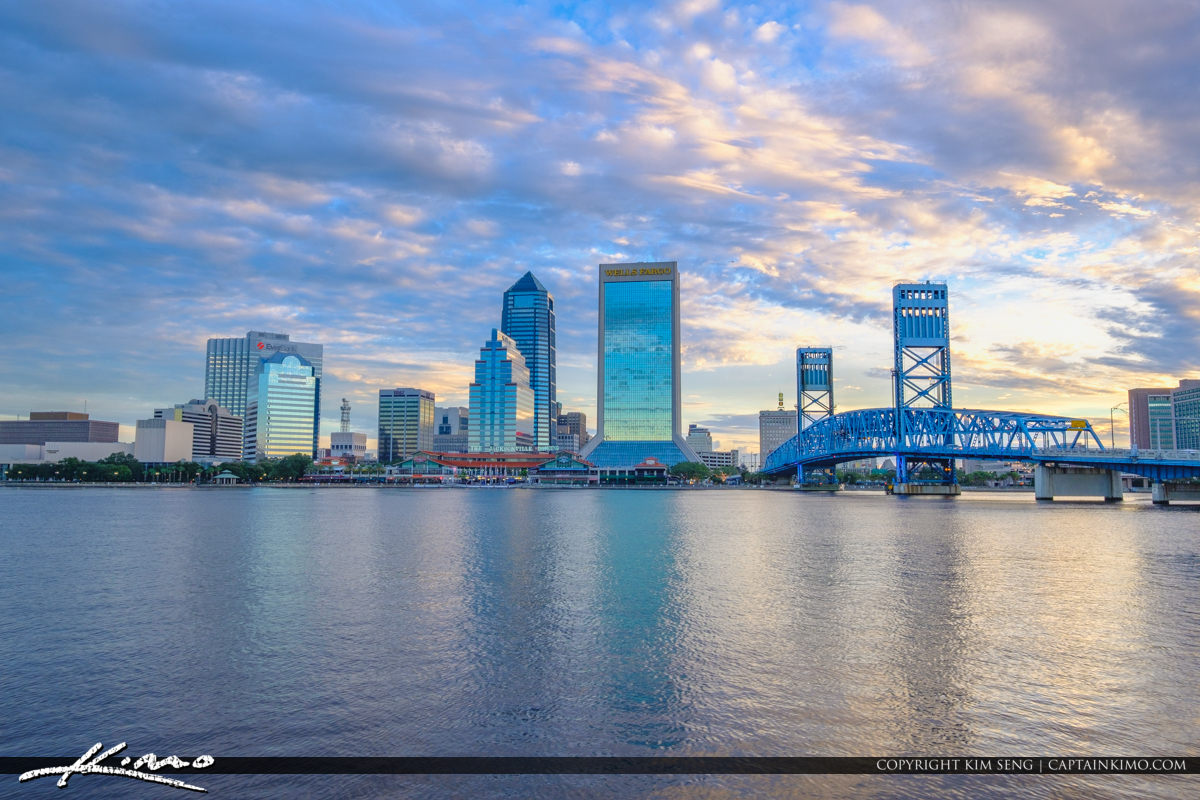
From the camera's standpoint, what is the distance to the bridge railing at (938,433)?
127213 mm

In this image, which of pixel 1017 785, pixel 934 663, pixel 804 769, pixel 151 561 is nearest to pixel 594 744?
pixel 804 769

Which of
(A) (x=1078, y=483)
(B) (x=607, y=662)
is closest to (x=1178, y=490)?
(A) (x=1078, y=483)

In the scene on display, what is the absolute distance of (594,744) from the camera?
16.3m

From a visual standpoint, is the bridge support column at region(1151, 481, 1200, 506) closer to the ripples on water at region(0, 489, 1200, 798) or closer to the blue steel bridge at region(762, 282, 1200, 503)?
the blue steel bridge at region(762, 282, 1200, 503)

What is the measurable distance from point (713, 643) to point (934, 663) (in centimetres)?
687

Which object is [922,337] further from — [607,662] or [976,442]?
[607,662]

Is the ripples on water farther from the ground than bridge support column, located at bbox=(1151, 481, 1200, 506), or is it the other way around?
bridge support column, located at bbox=(1151, 481, 1200, 506)

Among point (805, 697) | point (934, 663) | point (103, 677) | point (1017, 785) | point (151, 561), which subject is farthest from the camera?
point (151, 561)

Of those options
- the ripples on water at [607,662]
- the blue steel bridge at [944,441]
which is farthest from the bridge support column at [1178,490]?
the ripples on water at [607,662]

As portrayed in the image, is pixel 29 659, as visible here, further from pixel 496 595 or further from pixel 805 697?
pixel 805 697

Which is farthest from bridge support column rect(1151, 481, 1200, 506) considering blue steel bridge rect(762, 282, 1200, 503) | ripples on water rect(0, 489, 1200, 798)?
ripples on water rect(0, 489, 1200, 798)

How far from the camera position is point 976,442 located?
154 meters

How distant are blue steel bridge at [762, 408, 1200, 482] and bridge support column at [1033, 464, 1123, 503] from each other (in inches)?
84.8

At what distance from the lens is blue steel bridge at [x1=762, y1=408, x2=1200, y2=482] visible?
10369cm
